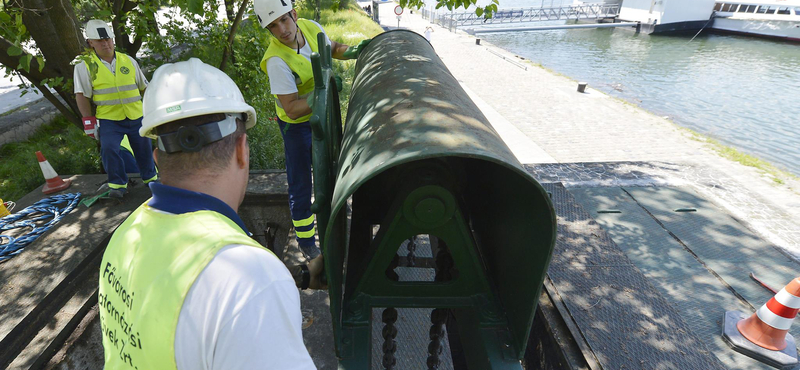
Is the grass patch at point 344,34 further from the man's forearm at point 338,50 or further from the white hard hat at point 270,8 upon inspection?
the white hard hat at point 270,8

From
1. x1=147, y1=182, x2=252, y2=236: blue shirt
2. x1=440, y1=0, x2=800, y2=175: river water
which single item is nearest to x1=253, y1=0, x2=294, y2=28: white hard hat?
x1=147, y1=182, x2=252, y2=236: blue shirt

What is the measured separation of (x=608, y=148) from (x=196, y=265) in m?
8.08

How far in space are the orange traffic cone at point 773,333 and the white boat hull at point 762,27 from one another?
3008 cm

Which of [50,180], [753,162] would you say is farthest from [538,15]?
[50,180]

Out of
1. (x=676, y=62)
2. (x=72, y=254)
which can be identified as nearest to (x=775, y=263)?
(x=72, y=254)

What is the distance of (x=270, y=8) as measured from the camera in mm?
2951

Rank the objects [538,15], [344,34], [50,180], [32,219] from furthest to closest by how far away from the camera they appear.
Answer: [538,15]
[344,34]
[50,180]
[32,219]

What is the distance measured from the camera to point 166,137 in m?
1.26

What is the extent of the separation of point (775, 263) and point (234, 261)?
16.0ft

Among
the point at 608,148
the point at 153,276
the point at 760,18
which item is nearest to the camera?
the point at 153,276

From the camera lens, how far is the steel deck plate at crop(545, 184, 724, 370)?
2.60 meters

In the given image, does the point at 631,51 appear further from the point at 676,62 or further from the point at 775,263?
the point at 775,263

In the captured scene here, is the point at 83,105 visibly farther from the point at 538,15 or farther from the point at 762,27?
the point at 538,15

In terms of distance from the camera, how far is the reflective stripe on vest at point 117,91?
4203 mm
